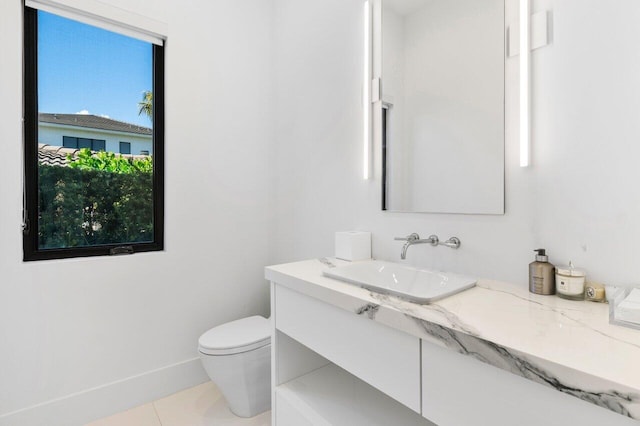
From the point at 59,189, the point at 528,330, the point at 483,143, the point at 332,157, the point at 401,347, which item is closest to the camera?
the point at 528,330

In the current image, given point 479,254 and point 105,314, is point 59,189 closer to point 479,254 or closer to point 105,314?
point 105,314

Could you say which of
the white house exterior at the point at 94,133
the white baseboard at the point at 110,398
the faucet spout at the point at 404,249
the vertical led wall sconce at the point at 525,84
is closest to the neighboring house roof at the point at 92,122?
the white house exterior at the point at 94,133

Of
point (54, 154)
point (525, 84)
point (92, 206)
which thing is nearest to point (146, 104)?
point (54, 154)

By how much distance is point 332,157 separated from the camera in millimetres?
1844

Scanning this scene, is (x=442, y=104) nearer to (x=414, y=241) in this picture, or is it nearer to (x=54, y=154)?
(x=414, y=241)

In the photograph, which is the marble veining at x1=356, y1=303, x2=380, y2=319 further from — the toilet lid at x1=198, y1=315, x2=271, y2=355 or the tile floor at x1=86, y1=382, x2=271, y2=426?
the tile floor at x1=86, y1=382, x2=271, y2=426

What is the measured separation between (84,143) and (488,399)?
7.00 feet

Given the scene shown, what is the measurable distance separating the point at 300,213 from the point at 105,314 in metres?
1.23

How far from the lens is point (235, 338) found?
166cm

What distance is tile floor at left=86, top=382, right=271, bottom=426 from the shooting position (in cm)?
166

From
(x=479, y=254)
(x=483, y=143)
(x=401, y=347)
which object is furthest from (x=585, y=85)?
(x=401, y=347)

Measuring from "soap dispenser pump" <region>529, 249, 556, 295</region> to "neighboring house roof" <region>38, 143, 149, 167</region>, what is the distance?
2.20 m

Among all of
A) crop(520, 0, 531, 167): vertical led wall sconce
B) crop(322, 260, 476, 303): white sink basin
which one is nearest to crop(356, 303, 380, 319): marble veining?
crop(322, 260, 476, 303): white sink basin

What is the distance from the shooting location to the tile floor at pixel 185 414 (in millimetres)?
1659
